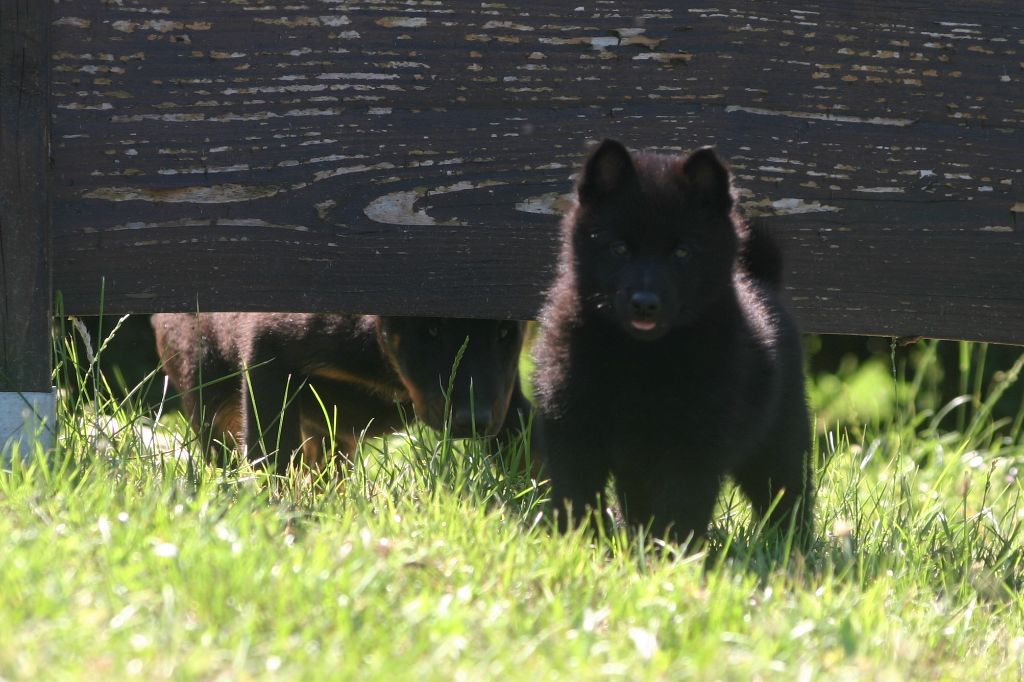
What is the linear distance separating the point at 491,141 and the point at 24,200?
4.36ft

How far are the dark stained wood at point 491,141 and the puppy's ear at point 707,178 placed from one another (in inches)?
12.4

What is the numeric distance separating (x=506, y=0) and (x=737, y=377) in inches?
50.7

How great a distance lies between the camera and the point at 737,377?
132 inches

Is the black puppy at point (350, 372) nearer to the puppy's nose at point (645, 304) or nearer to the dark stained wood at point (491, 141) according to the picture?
the dark stained wood at point (491, 141)

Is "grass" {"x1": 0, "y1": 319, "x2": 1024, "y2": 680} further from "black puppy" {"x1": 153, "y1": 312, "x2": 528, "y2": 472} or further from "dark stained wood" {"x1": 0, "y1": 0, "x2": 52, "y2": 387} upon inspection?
"black puppy" {"x1": 153, "y1": 312, "x2": 528, "y2": 472}

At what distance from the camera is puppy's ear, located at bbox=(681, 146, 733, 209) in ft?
10.8

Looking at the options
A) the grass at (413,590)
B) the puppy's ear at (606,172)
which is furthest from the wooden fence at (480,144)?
the grass at (413,590)

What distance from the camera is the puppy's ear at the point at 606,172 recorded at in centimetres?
327

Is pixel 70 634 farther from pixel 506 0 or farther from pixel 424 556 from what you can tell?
pixel 506 0

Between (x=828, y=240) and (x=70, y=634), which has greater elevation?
(x=828, y=240)

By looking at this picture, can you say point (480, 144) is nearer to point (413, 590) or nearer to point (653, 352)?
point (653, 352)

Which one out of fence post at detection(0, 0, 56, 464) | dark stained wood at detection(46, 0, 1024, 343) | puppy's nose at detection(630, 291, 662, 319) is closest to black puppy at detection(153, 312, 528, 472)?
dark stained wood at detection(46, 0, 1024, 343)

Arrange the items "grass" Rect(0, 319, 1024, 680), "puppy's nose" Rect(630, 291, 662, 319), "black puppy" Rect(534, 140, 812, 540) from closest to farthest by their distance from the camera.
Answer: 1. "grass" Rect(0, 319, 1024, 680)
2. "puppy's nose" Rect(630, 291, 662, 319)
3. "black puppy" Rect(534, 140, 812, 540)

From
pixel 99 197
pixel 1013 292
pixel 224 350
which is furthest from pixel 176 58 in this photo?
pixel 1013 292
